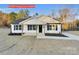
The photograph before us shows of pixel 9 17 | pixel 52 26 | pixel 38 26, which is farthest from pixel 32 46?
pixel 9 17

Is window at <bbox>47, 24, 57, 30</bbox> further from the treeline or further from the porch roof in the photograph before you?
the treeline

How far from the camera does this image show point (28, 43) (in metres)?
5.56

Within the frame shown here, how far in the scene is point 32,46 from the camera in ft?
18.1

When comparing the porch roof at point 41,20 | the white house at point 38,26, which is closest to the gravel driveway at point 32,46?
the white house at point 38,26

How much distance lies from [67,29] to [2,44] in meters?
1.04

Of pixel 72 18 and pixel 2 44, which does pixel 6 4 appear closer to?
pixel 2 44

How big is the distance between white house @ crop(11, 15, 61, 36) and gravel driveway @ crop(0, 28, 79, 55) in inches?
4.0

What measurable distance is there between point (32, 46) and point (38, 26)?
1.08 feet

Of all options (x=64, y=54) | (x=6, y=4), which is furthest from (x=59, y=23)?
(x=6, y=4)

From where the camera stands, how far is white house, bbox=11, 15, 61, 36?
18.2 feet

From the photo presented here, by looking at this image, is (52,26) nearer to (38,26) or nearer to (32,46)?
(38,26)

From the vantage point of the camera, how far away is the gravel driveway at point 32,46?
5.48m

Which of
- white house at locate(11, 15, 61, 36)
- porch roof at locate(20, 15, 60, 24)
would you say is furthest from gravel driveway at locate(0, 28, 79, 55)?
porch roof at locate(20, 15, 60, 24)

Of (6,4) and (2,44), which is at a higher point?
(6,4)
